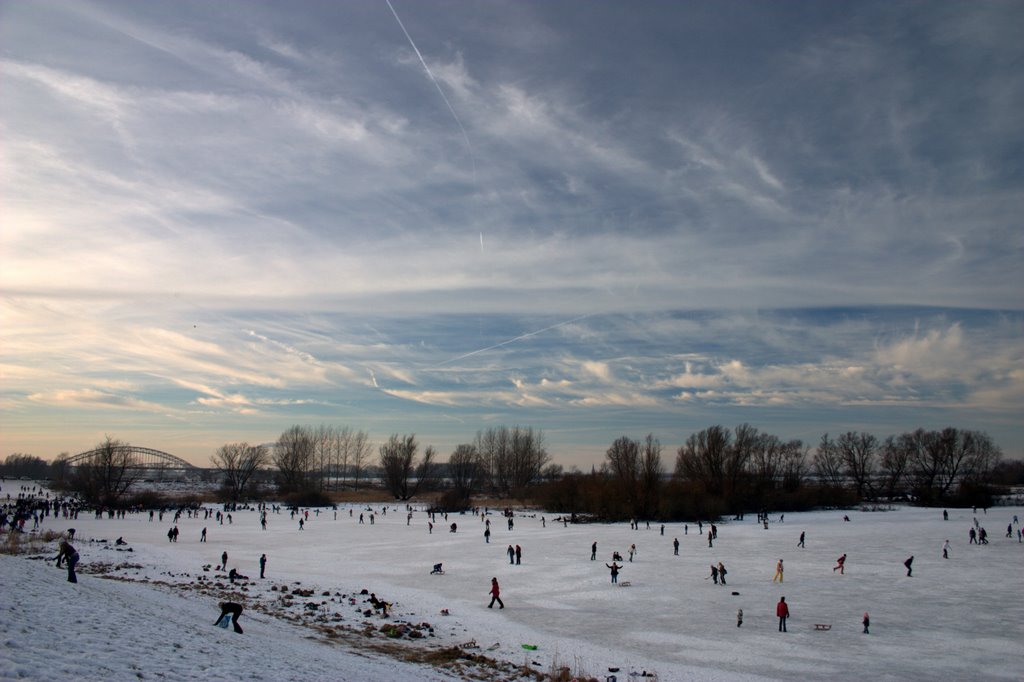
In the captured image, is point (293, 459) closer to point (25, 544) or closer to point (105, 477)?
point (105, 477)

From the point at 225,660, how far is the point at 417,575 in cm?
1885

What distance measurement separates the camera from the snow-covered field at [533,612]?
41.6 ft

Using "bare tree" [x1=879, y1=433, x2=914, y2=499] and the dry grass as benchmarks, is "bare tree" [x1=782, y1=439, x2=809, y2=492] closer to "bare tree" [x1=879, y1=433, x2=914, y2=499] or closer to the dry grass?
"bare tree" [x1=879, y1=433, x2=914, y2=499]

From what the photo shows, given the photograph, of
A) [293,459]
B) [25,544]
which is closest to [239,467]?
[293,459]

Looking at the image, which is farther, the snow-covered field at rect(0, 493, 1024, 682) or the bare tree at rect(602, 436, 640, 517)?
A: the bare tree at rect(602, 436, 640, 517)

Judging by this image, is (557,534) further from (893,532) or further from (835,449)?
(835,449)

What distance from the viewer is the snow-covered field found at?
41.6 ft

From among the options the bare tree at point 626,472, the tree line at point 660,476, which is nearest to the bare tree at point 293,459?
the tree line at point 660,476

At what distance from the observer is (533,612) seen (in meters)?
22.5

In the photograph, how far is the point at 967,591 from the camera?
25.4m

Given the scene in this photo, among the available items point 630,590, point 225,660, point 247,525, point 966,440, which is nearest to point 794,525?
point 630,590

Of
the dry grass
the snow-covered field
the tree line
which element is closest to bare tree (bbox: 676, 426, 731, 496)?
the tree line

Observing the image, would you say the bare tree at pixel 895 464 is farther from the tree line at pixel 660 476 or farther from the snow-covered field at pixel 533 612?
the snow-covered field at pixel 533 612

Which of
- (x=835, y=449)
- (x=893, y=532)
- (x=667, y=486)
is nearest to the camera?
(x=893, y=532)
